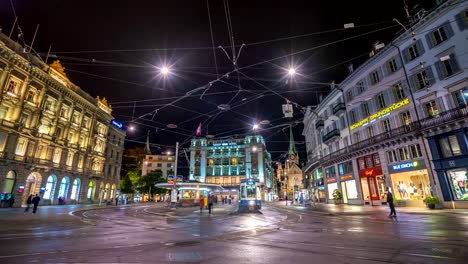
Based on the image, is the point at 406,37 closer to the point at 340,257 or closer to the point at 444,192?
the point at 444,192

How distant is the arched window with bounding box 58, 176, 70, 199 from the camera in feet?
130

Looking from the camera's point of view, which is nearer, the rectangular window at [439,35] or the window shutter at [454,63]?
the window shutter at [454,63]

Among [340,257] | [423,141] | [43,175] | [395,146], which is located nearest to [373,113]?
[395,146]

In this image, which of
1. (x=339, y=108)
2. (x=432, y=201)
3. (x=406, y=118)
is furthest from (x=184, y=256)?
(x=339, y=108)

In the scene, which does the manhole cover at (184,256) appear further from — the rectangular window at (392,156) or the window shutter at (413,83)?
the window shutter at (413,83)

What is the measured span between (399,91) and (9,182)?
160 ft

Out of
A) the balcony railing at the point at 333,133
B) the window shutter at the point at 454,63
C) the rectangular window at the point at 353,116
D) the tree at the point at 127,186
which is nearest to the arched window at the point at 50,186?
the tree at the point at 127,186

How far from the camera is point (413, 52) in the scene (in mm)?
24250

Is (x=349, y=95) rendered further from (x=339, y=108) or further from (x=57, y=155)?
(x=57, y=155)

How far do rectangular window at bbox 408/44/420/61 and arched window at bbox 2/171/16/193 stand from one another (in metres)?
49.6

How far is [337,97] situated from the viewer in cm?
3638

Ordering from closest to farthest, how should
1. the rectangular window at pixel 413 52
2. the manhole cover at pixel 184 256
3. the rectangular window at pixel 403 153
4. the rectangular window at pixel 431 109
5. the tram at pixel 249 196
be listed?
1. the manhole cover at pixel 184 256
2. the rectangular window at pixel 431 109
3. the rectangular window at pixel 413 52
4. the rectangular window at pixel 403 153
5. the tram at pixel 249 196

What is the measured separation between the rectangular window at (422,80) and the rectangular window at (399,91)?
5.55 feet

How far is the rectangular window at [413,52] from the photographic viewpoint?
23.9 meters
